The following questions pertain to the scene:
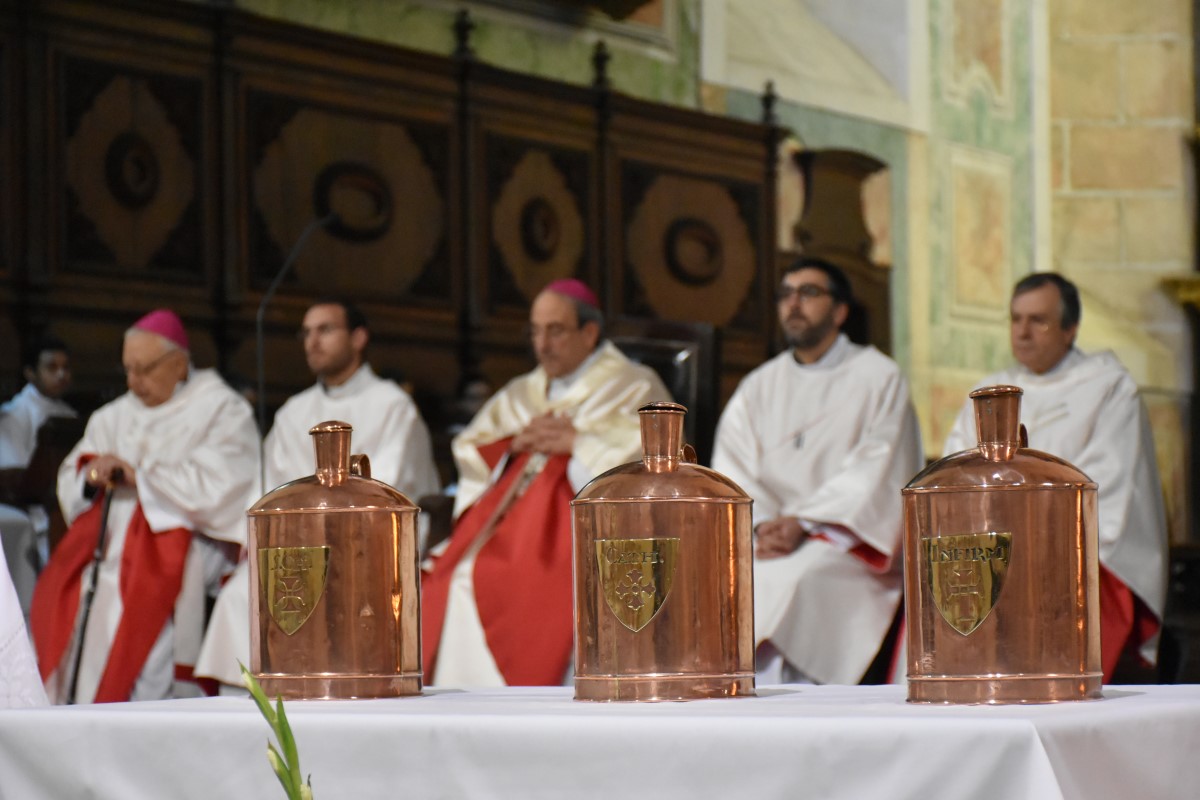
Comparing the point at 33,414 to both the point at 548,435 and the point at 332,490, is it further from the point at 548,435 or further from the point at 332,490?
the point at 332,490

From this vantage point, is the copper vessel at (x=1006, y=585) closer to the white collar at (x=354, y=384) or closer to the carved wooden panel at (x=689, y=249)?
the white collar at (x=354, y=384)

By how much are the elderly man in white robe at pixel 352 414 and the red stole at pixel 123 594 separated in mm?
284

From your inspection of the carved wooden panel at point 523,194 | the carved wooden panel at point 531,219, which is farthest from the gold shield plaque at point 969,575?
the carved wooden panel at point 531,219

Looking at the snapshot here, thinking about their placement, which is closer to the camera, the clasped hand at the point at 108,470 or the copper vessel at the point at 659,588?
the copper vessel at the point at 659,588

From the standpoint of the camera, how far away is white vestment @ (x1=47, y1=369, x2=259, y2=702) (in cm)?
637

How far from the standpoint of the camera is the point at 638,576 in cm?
216

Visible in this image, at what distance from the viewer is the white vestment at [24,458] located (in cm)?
684


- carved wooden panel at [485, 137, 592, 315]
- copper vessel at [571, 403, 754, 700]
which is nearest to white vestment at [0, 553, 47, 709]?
copper vessel at [571, 403, 754, 700]

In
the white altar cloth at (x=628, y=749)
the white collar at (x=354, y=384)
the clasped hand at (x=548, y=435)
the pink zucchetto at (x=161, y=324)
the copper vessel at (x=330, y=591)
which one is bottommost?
the white altar cloth at (x=628, y=749)

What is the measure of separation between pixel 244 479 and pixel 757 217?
577cm

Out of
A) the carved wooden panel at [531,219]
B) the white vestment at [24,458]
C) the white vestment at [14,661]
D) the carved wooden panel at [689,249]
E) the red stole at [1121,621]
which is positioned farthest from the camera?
the carved wooden panel at [689,249]

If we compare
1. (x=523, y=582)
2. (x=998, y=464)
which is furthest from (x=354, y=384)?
(x=998, y=464)

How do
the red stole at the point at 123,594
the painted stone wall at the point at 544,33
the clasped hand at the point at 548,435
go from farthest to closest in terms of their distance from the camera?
the painted stone wall at the point at 544,33, the red stole at the point at 123,594, the clasped hand at the point at 548,435

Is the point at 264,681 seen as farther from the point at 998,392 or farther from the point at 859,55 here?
the point at 859,55
